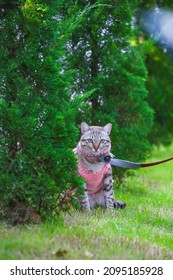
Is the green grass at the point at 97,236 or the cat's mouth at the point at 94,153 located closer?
the green grass at the point at 97,236

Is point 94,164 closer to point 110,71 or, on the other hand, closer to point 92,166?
point 92,166

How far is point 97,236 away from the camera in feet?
16.9

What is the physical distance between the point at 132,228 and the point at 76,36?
3.99 meters

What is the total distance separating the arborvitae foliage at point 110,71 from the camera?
8836 millimetres

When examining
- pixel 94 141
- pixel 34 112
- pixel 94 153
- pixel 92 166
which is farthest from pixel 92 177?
pixel 34 112

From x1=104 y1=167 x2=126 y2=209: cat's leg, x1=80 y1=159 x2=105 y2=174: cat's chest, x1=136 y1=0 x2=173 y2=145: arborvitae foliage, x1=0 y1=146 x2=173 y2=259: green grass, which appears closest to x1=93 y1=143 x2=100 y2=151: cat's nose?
x1=80 y1=159 x2=105 y2=174: cat's chest

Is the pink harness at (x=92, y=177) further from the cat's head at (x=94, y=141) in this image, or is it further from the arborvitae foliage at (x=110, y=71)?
the arborvitae foliage at (x=110, y=71)

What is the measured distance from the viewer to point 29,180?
5.33 metres

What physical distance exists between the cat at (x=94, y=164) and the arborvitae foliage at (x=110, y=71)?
1704mm

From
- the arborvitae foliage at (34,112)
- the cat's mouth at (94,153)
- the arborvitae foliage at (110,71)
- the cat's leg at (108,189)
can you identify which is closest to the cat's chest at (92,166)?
the cat's mouth at (94,153)

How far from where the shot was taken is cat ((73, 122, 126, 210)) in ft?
22.5

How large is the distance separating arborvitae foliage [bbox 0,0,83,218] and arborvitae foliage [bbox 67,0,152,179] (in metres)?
2.94

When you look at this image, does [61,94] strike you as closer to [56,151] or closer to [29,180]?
[56,151]
